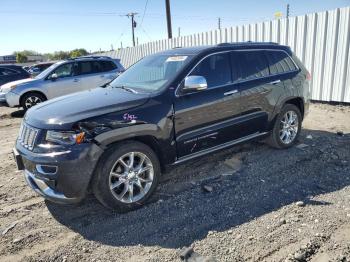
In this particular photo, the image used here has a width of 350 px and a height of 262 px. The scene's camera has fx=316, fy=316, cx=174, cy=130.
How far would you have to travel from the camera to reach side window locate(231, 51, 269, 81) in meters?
4.74

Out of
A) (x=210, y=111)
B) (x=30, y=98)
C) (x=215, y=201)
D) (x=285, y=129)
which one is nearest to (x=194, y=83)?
(x=210, y=111)

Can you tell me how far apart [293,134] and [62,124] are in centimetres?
407

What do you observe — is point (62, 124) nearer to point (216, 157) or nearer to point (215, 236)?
point (215, 236)

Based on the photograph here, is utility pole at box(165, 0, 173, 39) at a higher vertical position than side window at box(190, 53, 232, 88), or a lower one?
higher

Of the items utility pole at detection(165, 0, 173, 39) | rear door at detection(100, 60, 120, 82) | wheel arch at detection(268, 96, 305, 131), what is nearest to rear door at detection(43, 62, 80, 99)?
rear door at detection(100, 60, 120, 82)

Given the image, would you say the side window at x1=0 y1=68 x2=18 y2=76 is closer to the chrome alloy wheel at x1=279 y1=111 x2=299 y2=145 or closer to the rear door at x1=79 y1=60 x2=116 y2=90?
the rear door at x1=79 y1=60 x2=116 y2=90

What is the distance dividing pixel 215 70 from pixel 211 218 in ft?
6.86

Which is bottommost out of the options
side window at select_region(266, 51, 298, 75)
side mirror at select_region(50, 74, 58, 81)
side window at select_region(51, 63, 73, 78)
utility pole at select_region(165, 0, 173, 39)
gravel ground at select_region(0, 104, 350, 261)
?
gravel ground at select_region(0, 104, 350, 261)

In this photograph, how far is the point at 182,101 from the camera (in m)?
4.02

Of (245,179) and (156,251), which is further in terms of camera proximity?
(245,179)

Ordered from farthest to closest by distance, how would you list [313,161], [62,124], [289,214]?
[313,161] < [289,214] < [62,124]

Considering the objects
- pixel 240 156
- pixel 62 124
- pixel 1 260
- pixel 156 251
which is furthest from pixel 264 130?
pixel 1 260

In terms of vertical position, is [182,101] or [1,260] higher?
[182,101]

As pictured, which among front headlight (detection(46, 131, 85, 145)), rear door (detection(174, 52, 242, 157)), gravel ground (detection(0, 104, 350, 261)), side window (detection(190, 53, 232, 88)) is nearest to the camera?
gravel ground (detection(0, 104, 350, 261))
